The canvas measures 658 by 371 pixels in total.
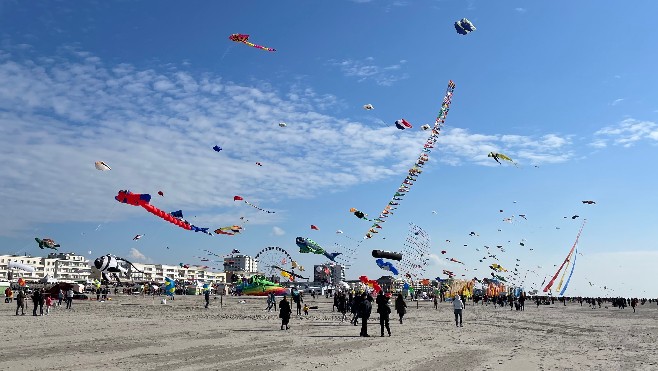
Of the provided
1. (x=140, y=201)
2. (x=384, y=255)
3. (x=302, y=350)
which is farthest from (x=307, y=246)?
(x=302, y=350)

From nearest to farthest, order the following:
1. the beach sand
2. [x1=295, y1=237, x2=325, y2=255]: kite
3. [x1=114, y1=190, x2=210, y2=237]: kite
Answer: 1. the beach sand
2. [x1=114, y1=190, x2=210, y2=237]: kite
3. [x1=295, y1=237, x2=325, y2=255]: kite

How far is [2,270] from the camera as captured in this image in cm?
18350

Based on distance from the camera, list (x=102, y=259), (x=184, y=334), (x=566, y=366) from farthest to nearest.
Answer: (x=102, y=259)
(x=184, y=334)
(x=566, y=366)

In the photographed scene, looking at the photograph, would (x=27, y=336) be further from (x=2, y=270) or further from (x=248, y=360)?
(x=2, y=270)

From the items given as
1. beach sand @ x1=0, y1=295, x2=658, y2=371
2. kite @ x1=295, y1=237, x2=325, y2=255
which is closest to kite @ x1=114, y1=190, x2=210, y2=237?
beach sand @ x1=0, y1=295, x2=658, y2=371

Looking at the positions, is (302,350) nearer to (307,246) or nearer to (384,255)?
(384,255)

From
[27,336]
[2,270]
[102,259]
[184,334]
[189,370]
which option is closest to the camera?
[189,370]

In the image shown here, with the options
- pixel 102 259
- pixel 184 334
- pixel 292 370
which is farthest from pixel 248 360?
pixel 102 259

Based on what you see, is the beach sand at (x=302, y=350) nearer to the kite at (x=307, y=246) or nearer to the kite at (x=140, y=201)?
the kite at (x=140, y=201)

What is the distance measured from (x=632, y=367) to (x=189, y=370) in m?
10.4

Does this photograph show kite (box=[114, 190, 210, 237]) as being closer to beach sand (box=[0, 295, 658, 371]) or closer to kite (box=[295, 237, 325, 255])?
beach sand (box=[0, 295, 658, 371])

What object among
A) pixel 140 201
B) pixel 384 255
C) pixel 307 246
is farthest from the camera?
pixel 307 246

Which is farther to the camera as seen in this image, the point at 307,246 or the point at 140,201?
the point at 307,246

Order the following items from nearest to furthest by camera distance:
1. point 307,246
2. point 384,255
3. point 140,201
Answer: point 140,201, point 384,255, point 307,246
